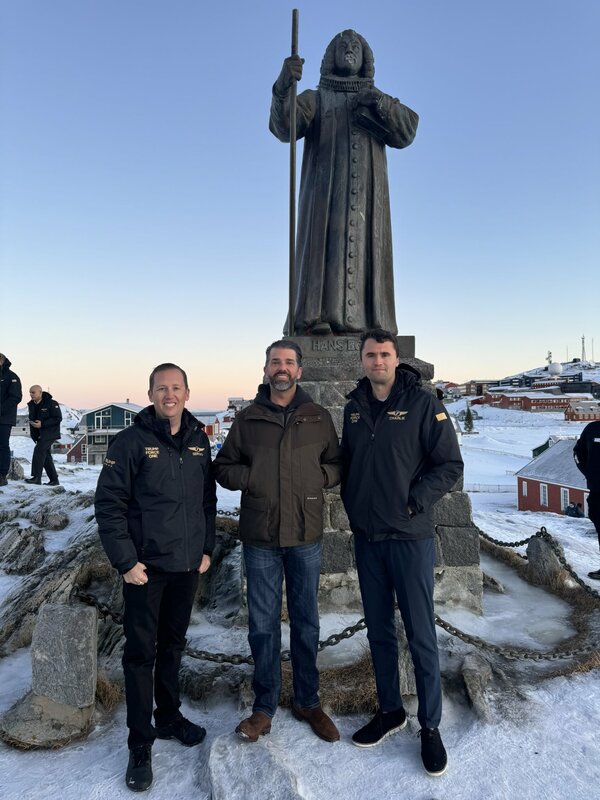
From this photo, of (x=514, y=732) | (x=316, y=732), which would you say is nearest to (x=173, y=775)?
(x=316, y=732)

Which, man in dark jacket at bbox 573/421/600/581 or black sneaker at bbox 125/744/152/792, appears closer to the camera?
black sneaker at bbox 125/744/152/792

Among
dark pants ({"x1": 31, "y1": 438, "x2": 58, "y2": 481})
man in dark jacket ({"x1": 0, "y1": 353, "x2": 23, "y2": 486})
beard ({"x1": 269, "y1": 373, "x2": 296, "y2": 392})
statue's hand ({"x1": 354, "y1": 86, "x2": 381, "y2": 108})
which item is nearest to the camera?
beard ({"x1": 269, "y1": 373, "x2": 296, "y2": 392})

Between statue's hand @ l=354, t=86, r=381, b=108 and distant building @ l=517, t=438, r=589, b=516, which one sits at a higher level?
statue's hand @ l=354, t=86, r=381, b=108

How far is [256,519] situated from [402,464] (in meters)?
0.89

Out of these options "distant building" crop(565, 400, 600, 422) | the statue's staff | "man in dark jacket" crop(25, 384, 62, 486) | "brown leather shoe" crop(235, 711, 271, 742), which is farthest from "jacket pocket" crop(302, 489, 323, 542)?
"distant building" crop(565, 400, 600, 422)

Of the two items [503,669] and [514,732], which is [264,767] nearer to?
[514,732]

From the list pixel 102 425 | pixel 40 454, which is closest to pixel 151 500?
pixel 40 454

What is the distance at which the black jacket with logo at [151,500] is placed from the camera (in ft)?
8.91

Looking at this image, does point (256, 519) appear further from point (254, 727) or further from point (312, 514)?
point (254, 727)

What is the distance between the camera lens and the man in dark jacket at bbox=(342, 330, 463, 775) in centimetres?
280

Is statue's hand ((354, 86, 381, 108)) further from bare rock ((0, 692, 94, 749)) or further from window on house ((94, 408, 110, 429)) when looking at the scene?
window on house ((94, 408, 110, 429))

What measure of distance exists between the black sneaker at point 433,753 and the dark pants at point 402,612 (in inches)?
1.6

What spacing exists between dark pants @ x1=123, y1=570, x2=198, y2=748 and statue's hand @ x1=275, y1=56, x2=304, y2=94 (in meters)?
4.66

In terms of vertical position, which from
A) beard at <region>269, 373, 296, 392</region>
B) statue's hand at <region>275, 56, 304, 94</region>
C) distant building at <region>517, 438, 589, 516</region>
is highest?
statue's hand at <region>275, 56, 304, 94</region>
